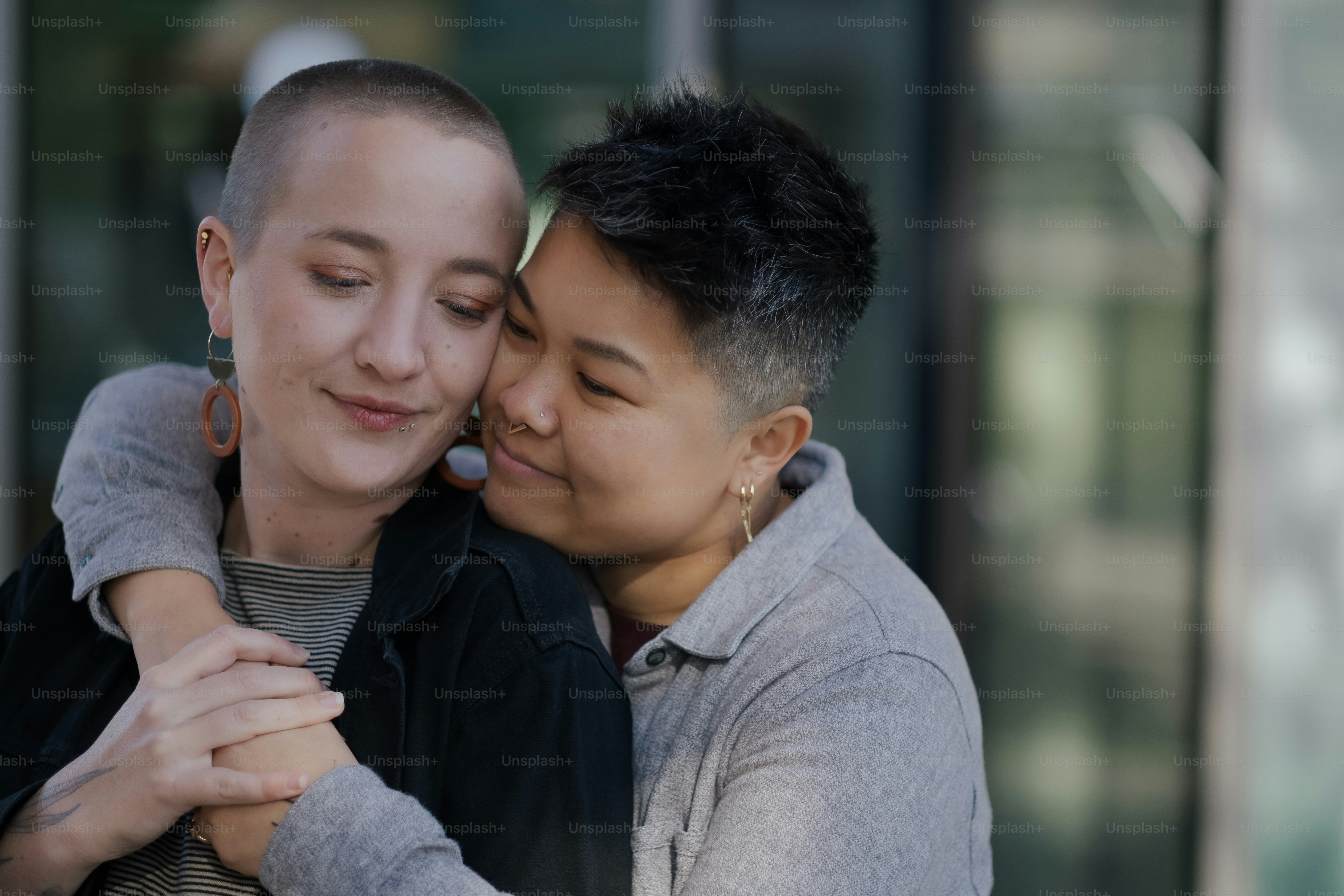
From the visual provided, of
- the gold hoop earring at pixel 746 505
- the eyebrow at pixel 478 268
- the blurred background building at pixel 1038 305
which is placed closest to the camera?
the eyebrow at pixel 478 268

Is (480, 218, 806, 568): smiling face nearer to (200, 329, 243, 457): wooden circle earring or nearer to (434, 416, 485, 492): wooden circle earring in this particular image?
(434, 416, 485, 492): wooden circle earring

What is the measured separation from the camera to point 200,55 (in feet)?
9.88

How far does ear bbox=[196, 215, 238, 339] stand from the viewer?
1.44 metres

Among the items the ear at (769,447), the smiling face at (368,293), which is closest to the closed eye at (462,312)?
the smiling face at (368,293)

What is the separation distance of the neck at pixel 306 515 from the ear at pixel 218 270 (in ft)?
0.57

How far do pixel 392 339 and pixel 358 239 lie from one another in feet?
0.44

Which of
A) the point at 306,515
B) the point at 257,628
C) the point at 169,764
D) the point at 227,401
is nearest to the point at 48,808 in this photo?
the point at 169,764

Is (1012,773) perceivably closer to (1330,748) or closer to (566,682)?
(1330,748)

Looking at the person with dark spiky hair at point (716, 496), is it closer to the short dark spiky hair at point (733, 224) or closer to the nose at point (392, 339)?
the short dark spiky hair at point (733, 224)

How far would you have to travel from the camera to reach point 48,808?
1201 mm

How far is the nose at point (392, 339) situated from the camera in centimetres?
129

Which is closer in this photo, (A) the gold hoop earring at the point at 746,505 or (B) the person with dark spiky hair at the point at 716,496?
(B) the person with dark spiky hair at the point at 716,496

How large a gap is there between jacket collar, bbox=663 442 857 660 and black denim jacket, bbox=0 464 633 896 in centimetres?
15

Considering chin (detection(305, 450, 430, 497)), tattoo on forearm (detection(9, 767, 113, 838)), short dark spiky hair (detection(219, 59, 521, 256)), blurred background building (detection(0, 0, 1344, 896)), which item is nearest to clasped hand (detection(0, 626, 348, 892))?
tattoo on forearm (detection(9, 767, 113, 838))
